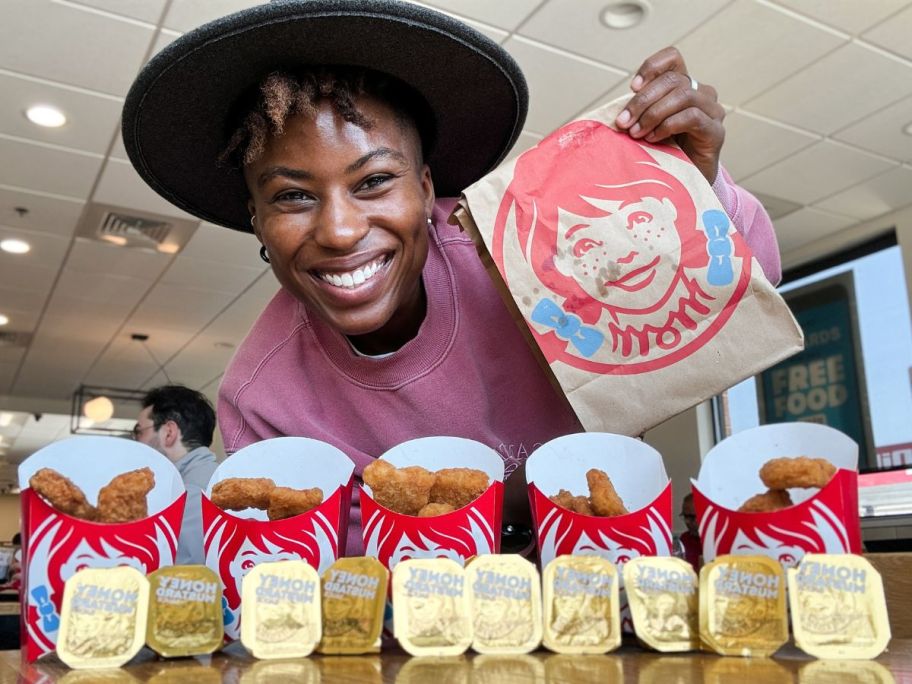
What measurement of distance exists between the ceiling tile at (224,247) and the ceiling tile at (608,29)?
2.07m

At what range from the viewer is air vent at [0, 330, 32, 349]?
245 inches

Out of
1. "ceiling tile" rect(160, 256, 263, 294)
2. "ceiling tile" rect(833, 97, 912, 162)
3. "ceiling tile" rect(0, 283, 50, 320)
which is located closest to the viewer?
"ceiling tile" rect(833, 97, 912, 162)

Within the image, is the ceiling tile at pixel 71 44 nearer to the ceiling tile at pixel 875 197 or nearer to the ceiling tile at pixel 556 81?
the ceiling tile at pixel 556 81

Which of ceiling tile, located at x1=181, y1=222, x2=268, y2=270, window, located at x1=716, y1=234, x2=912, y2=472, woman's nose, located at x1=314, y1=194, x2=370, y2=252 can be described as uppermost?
ceiling tile, located at x1=181, y1=222, x2=268, y2=270

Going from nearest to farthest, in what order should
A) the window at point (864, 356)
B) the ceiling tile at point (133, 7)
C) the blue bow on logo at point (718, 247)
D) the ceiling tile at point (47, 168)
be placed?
the blue bow on logo at point (718, 247) → the ceiling tile at point (133, 7) → the ceiling tile at point (47, 168) → the window at point (864, 356)

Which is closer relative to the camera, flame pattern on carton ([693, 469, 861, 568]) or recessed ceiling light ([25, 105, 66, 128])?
flame pattern on carton ([693, 469, 861, 568])

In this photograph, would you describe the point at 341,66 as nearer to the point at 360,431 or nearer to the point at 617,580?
the point at 360,431

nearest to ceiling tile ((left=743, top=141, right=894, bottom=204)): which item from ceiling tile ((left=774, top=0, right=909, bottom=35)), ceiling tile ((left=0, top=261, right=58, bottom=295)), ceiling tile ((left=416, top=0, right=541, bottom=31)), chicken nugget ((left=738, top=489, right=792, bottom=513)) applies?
ceiling tile ((left=774, top=0, right=909, bottom=35))

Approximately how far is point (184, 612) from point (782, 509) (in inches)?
15.9

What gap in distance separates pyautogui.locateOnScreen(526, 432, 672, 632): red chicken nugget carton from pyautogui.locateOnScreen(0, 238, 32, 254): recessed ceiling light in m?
4.57

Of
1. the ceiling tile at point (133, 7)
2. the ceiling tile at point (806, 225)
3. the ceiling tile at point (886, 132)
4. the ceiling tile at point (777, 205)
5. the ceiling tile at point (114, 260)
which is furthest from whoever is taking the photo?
the ceiling tile at point (114, 260)

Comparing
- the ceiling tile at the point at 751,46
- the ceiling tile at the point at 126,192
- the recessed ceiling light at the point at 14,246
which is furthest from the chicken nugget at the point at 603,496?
the recessed ceiling light at the point at 14,246

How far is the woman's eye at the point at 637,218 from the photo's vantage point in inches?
31.0

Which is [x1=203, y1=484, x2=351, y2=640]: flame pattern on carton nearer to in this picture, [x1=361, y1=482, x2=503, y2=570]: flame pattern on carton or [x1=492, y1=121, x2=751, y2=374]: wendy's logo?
[x1=361, y1=482, x2=503, y2=570]: flame pattern on carton
